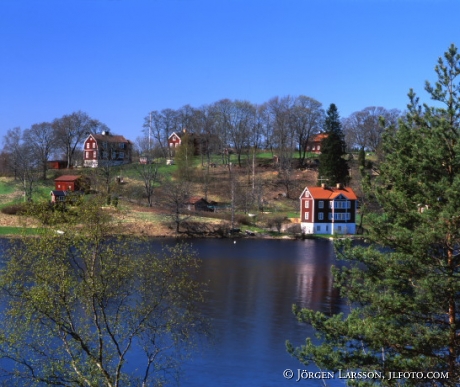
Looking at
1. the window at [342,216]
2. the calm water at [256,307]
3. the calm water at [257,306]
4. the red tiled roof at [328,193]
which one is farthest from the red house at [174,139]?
the calm water at [256,307]

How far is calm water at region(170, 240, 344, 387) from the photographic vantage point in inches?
846

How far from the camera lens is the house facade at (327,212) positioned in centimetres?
7012

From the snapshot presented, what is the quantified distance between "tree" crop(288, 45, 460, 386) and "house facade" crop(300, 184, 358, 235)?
55157mm

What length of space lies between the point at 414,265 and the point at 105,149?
3280 inches

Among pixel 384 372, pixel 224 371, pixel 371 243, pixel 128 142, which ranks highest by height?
pixel 128 142

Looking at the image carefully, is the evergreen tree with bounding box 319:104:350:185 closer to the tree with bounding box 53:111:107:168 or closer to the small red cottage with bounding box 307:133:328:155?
the small red cottage with bounding box 307:133:328:155

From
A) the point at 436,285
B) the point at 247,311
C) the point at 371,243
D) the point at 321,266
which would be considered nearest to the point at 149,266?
the point at 371,243

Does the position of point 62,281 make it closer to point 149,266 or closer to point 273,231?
point 149,266

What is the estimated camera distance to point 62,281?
47.5 feet

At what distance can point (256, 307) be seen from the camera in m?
31.3

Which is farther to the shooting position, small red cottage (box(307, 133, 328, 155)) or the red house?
the red house


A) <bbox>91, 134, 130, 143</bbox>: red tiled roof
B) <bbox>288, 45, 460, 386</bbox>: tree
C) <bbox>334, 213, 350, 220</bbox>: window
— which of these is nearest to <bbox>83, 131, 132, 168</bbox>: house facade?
<bbox>91, 134, 130, 143</bbox>: red tiled roof

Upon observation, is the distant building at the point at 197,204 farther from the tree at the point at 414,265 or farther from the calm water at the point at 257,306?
the tree at the point at 414,265

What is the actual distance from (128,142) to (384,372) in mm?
88812
